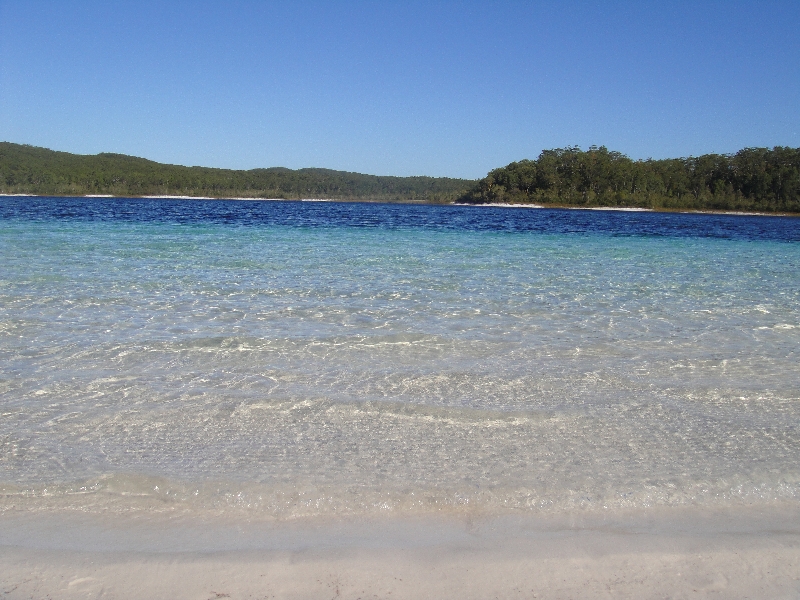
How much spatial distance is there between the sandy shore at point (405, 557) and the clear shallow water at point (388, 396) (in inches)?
6.4

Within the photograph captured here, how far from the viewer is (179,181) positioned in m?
122

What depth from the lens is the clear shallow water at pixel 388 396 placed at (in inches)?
109

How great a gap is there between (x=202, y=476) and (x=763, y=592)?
7.87ft

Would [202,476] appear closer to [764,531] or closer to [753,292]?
[764,531]

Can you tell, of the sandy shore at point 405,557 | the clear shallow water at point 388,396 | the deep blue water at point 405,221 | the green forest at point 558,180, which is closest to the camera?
the sandy shore at point 405,557

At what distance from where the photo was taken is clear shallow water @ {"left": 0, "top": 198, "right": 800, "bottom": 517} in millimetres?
2760

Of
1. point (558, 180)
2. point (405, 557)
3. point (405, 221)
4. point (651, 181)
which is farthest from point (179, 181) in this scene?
point (405, 557)

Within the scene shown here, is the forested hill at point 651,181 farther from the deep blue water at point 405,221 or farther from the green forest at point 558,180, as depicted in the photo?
the deep blue water at point 405,221

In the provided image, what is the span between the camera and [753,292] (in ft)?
29.6

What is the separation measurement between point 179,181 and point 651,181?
313 feet

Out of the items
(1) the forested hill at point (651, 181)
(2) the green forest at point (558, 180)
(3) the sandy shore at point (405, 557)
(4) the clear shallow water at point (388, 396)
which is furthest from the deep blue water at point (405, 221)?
(2) the green forest at point (558, 180)

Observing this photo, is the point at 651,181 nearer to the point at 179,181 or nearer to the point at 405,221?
the point at 405,221

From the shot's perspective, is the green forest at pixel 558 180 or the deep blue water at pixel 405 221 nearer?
the deep blue water at pixel 405 221

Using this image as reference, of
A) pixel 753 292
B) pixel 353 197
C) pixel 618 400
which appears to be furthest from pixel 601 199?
pixel 618 400
